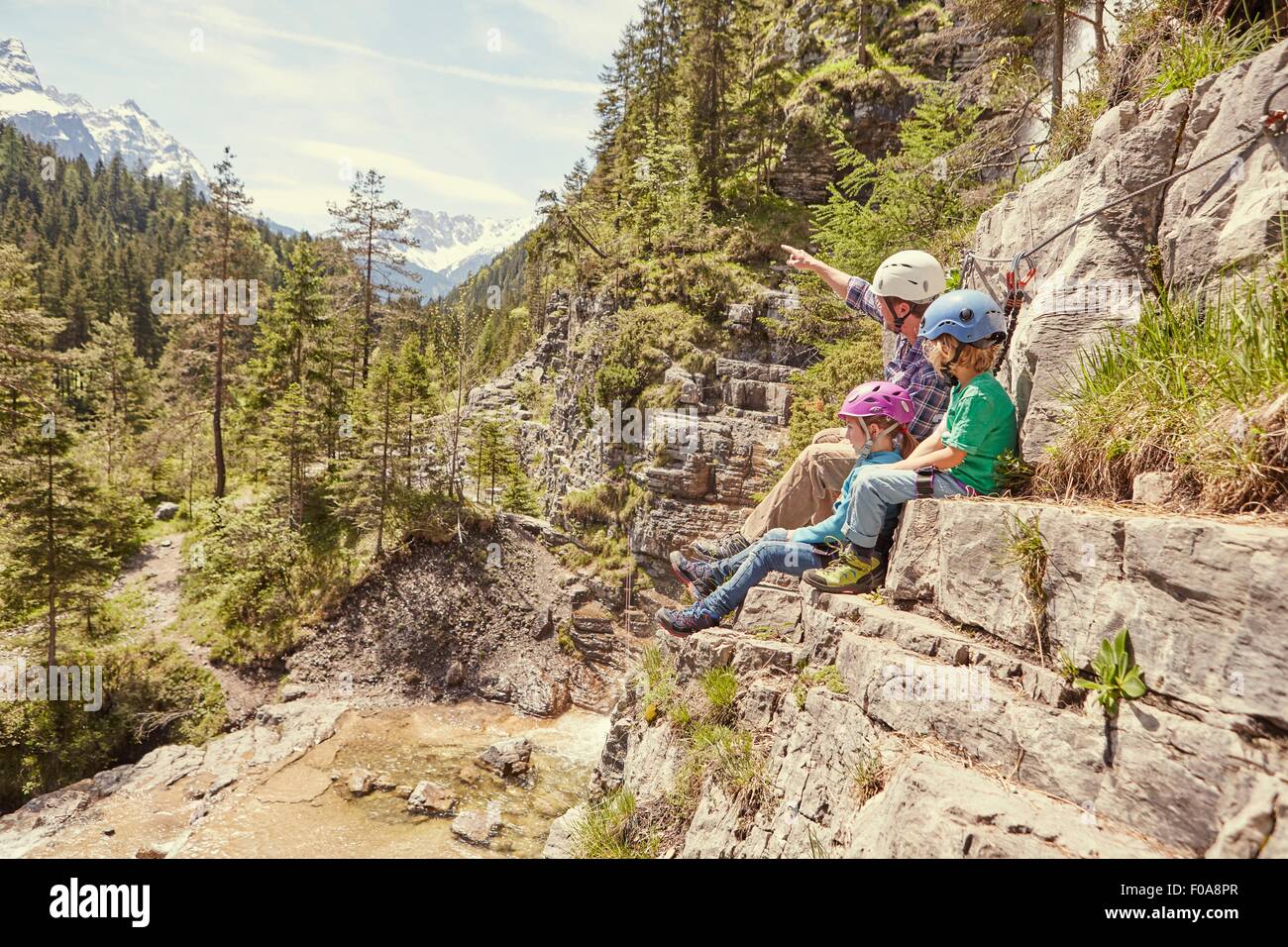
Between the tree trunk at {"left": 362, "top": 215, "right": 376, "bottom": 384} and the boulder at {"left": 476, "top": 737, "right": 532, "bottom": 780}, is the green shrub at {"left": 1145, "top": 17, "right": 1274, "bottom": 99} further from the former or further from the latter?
the tree trunk at {"left": 362, "top": 215, "right": 376, "bottom": 384}

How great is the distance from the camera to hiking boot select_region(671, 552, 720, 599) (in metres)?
5.91

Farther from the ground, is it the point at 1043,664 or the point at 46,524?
the point at 1043,664

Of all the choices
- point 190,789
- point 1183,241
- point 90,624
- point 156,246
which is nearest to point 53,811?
point 190,789

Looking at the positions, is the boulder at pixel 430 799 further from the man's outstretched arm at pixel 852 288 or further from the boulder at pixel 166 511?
the boulder at pixel 166 511

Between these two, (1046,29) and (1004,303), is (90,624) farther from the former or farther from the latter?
(1046,29)

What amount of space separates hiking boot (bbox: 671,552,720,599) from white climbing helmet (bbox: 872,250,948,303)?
3.24m

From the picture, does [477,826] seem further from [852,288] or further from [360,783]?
[852,288]

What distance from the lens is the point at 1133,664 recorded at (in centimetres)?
245

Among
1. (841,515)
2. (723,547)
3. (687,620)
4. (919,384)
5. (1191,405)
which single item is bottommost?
(687,620)

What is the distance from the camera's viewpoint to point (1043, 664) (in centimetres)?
293

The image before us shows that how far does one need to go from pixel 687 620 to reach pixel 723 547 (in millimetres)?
940

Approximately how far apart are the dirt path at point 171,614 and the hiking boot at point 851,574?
63.6 ft

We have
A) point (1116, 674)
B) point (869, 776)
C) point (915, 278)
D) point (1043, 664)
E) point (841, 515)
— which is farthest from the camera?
point (915, 278)

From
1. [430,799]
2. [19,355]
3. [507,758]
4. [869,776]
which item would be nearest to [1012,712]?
[869,776]
